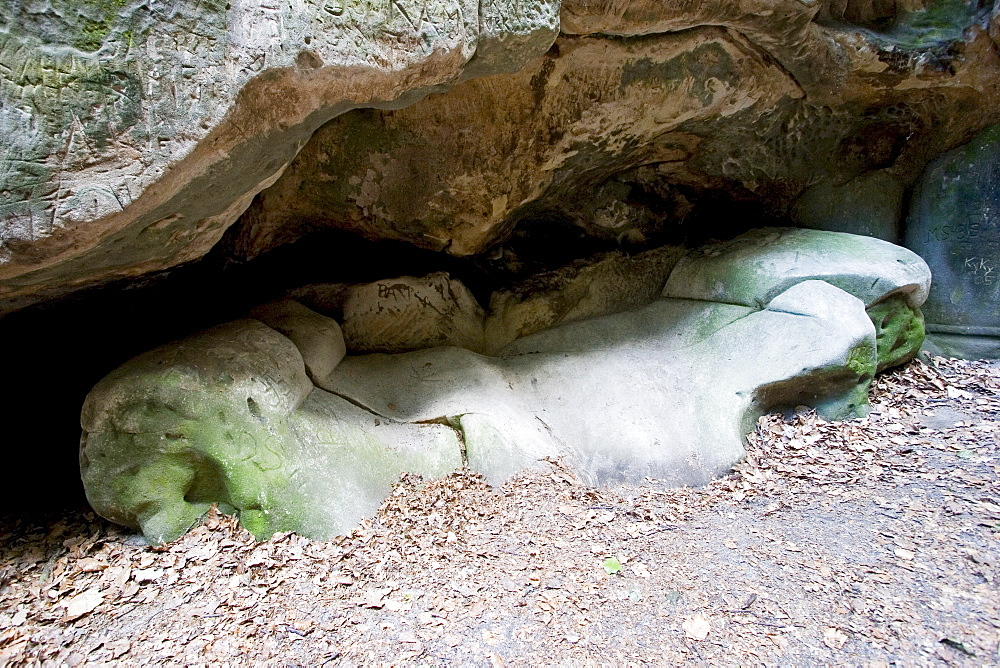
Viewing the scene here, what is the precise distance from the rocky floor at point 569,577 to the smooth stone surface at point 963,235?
205 cm

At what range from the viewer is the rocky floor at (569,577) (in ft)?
7.64

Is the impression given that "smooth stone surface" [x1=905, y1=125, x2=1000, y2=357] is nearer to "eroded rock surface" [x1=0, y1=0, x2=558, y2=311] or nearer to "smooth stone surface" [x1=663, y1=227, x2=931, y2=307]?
"smooth stone surface" [x1=663, y1=227, x2=931, y2=307]

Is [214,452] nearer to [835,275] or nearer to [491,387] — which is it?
[491,387]

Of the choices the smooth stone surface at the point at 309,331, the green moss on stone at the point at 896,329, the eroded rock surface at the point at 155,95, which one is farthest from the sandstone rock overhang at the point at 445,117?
the green moss on stone at the point at 896,329

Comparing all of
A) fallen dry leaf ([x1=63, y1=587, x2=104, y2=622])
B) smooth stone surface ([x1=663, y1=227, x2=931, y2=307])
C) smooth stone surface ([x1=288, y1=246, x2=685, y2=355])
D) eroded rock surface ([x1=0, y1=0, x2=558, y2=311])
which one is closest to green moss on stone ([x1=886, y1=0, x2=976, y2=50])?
smooth stone surface ([x1=663, y1=227, x2=931, y2=307])

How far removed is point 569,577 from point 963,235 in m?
4.82

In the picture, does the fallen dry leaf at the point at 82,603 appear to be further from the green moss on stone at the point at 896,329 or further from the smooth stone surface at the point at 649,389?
the green moss on stone at the point at 896,329

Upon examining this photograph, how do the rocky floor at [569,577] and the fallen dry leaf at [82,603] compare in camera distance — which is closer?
the rocky floor at [569,577]

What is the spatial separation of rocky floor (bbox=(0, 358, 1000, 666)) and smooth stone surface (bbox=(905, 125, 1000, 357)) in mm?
2047

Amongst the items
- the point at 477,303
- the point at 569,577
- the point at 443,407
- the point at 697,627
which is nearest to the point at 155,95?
the point at 443,407

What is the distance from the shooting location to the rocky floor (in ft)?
7.64

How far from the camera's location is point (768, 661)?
2186 mm

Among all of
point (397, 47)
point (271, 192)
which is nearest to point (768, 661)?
point (397, 47)

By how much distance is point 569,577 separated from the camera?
9.11ft
